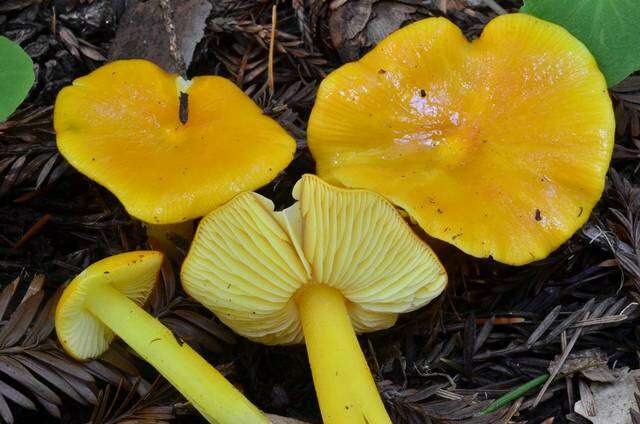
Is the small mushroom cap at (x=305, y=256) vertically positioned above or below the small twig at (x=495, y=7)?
below

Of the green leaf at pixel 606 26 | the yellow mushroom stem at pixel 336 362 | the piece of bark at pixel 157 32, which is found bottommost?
the yellow mushroom stem at pixel 336 362

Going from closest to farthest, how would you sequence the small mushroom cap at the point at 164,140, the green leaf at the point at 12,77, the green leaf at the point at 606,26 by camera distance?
the small mushroom cap at the point at 164,140 < the green leaf at the point at 12,77 < the green leaf at the point at 606,26

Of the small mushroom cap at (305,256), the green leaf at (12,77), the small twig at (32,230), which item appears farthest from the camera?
the small twig at (32,230)

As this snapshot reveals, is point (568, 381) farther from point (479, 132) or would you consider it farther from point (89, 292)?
point (89, 292)

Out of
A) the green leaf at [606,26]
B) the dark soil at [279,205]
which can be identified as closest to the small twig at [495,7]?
the dark soil at [279,205]

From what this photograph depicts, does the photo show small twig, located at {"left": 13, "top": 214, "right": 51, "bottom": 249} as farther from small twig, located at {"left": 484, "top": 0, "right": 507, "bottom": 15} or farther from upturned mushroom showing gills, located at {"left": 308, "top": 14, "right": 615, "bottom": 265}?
small twig, located at {"left": 484, "top": 0, "right": 507, "bottom": 15}

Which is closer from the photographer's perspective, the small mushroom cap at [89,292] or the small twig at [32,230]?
the small mushroom cap at [89,292]

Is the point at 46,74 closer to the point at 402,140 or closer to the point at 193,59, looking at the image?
the point at 193,59

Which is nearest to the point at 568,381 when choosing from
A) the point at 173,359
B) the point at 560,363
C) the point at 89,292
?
the point at 560,363

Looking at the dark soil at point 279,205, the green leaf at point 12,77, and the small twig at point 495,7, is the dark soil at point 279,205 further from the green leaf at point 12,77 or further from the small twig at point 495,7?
the green leaf at point 12,77
